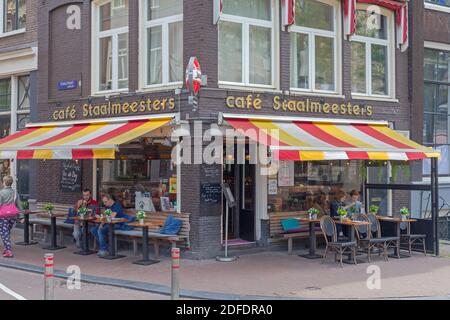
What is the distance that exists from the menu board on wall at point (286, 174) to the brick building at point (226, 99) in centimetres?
3

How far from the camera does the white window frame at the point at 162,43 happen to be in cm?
1366

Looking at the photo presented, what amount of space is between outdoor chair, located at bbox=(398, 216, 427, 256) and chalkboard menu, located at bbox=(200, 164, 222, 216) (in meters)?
4.60

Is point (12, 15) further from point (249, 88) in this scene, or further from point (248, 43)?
point (249, 88)

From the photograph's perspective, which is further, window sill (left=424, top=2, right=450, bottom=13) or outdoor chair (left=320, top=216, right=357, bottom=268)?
window sill (left=424, top=2, right=450, bottom=13)

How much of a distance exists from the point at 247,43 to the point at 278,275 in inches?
223

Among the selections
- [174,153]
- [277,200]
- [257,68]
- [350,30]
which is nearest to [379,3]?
[350,30]

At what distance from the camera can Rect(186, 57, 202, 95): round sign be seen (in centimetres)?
1252

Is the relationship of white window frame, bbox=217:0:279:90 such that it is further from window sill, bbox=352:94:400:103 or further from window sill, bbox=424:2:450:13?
window sill, bbox=424:2:450:13

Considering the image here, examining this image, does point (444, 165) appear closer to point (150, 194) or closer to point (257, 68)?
point (257, 68)

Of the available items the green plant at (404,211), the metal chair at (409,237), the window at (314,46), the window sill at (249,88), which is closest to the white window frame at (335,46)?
the window at (314,46)

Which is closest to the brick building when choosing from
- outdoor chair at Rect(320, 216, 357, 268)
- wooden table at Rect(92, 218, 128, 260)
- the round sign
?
the round sign

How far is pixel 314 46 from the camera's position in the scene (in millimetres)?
15102

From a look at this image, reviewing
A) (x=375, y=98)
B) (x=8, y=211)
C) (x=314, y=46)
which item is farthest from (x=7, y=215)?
(x=375, y=98)

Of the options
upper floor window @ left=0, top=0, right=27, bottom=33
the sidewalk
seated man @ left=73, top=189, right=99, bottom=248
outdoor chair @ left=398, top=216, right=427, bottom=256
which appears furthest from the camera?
upper floor window @ left=0, top=0, right=27, bottom=33
